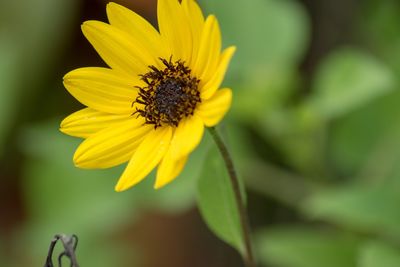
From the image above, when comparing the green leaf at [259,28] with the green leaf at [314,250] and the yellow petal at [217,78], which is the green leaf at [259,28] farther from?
the yellow petal at [217,78]

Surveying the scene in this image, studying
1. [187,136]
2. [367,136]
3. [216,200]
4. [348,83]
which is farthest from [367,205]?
[187,136]

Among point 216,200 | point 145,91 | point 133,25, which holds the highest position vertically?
point 133,25

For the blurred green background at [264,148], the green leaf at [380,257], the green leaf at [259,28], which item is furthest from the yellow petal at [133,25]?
the green leaf at [259,28]

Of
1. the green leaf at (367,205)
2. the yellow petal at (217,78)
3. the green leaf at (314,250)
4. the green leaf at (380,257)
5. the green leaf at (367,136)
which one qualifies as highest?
the yellow petal at (217,78)

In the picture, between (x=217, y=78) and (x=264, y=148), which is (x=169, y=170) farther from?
(x=264, y=148)

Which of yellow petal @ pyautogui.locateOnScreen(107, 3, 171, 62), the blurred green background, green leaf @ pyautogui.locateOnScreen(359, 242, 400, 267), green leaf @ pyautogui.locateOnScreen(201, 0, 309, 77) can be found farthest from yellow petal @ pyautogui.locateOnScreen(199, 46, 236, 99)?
green leaf @ pyautogui.locateOnScreen(201, 0, 309, 77)

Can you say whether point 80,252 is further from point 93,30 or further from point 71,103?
point 93,30

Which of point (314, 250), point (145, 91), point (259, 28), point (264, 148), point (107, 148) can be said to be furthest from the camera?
point (264, 148)
